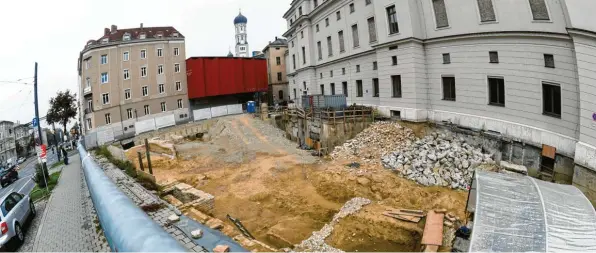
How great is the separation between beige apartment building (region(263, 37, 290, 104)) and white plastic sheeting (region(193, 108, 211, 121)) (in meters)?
13.9

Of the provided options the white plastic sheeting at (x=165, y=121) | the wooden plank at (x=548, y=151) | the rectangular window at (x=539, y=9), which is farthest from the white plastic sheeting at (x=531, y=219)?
the white plastic sheeting at (x=165, y=121)

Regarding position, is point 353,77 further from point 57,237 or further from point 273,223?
point 57,237

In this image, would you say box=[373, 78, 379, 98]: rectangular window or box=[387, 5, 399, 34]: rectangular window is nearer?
box=[387, 5, 399, 34]: rectangular window

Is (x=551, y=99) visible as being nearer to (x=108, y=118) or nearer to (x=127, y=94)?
(x=127, y=94)

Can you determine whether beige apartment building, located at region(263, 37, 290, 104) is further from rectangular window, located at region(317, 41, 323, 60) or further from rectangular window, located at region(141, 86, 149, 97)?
rectangular window, located at region(141, 86, 149, 97)

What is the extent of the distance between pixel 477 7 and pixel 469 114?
20.7 feet

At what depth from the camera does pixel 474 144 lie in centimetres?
1709

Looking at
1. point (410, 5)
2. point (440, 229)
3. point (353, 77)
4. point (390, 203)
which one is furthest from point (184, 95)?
point (440, 229)

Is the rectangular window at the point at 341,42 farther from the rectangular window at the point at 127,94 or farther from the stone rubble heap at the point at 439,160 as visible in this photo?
the rectangular window at the point at 127,94

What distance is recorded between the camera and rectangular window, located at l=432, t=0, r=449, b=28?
1887cm

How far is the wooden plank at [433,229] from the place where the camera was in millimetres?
9523

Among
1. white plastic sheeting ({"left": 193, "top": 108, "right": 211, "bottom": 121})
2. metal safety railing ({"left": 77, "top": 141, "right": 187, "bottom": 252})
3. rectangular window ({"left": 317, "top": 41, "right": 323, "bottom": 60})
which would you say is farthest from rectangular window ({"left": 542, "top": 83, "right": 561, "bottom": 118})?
white plastic sheeting ({"left": 193, "top": 108, "right": 211, "bottom": 121})

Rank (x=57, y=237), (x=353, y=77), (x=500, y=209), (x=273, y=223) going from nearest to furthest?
1. (x=500, y=209)
2. (x=57, y=237)
3. (x=273, y=223)
4. (x=353, y=77)

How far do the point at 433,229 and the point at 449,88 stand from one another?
482 inches
